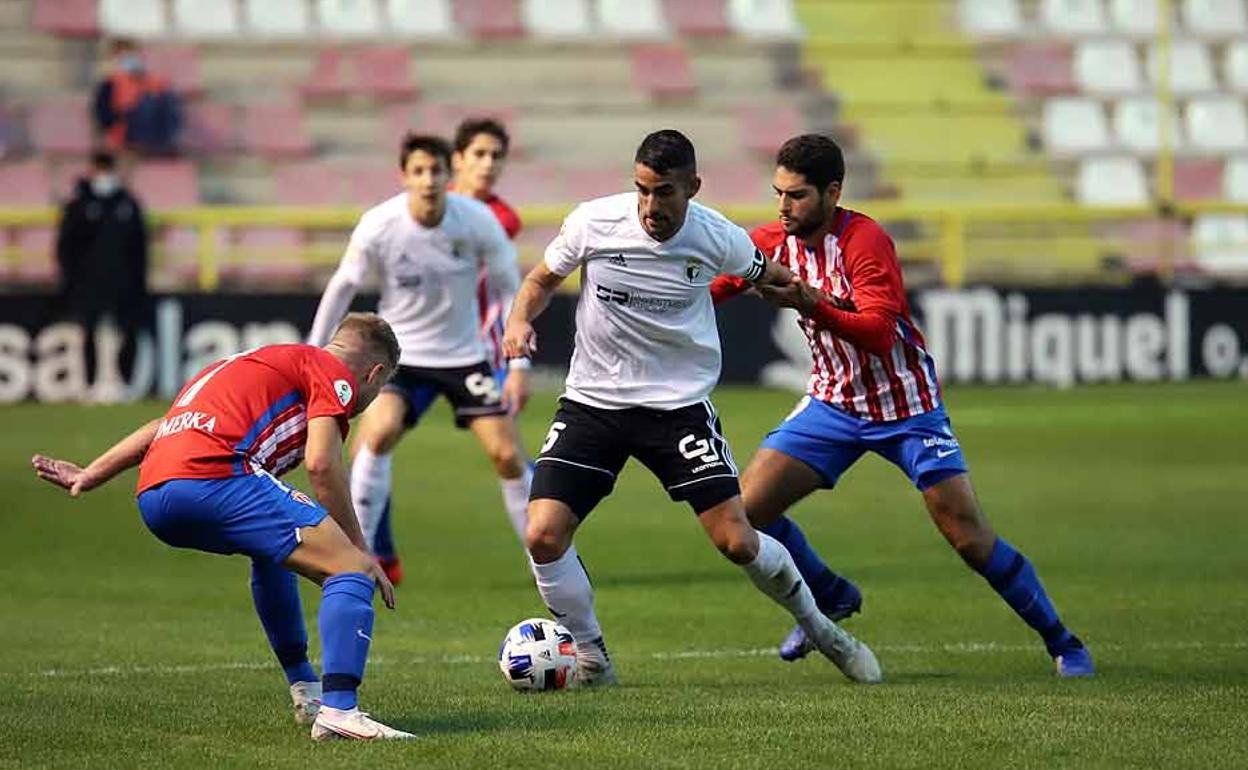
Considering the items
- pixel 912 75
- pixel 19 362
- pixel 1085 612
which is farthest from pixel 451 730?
pixel 912 75

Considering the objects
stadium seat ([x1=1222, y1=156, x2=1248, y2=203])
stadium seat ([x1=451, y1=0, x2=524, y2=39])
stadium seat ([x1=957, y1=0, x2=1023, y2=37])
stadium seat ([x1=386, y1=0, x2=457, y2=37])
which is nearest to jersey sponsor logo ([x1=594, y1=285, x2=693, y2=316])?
stadium seat ([x1=386, y1=0, x2=457, y2=37])

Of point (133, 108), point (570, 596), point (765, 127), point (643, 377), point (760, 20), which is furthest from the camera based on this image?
point (760, 20)

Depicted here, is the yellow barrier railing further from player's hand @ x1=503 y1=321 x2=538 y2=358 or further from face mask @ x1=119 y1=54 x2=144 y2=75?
player's hand @ x1=503 y1=321 x2=538 y2=358

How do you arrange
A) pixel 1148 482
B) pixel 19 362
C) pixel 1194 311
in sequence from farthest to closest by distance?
pixel 1194 311, pixel 19 362, pixel 1148 482

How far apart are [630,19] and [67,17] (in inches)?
258

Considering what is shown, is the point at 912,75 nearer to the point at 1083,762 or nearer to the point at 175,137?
the point at 175,137

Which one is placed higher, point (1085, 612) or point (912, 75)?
point (912, 75)

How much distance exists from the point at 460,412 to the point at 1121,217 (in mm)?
15328

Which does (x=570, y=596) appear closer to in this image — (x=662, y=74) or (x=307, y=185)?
(x=307, y=185)

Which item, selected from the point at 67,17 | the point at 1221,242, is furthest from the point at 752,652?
the point at 67,17

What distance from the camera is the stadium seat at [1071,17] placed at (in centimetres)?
2839

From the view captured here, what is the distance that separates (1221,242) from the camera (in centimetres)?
2541

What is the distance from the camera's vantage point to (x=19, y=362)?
68.3 feet

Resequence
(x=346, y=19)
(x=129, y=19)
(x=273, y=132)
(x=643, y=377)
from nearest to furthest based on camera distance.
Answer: (x=643, y=377) < (x=273, y=132) < (x=129, y=19) < (x=346, y=19)
